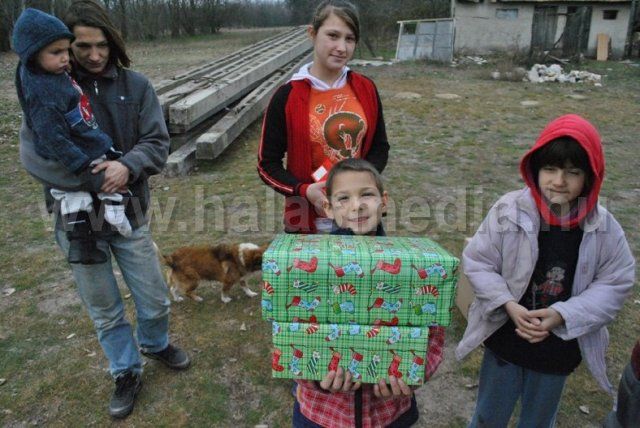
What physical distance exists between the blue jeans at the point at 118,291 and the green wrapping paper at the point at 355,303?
1.39 metres

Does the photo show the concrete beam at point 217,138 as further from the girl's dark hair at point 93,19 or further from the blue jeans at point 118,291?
the girl's dark hair at point 93,19

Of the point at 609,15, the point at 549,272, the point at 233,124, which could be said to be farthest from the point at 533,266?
the point at 609,15

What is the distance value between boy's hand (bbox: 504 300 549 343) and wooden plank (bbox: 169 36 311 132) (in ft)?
20.0

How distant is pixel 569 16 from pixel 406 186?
59.3 feet

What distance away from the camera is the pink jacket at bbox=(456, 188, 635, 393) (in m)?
1.89

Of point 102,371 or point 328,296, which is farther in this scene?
point 102,371

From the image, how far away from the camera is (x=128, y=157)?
8.15 ft

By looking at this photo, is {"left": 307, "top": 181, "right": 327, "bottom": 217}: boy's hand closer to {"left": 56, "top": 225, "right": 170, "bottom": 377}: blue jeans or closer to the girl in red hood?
the girl in red hood

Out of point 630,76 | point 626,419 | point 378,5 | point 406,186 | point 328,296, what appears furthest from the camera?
point 378,5

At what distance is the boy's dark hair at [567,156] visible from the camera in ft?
6.17

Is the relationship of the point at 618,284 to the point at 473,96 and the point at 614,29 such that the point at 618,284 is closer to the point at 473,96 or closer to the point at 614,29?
the point at 473,96

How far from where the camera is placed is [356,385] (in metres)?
1.64

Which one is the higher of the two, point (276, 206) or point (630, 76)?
point (630, 76)

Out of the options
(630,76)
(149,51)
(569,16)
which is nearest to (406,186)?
(630,76)
